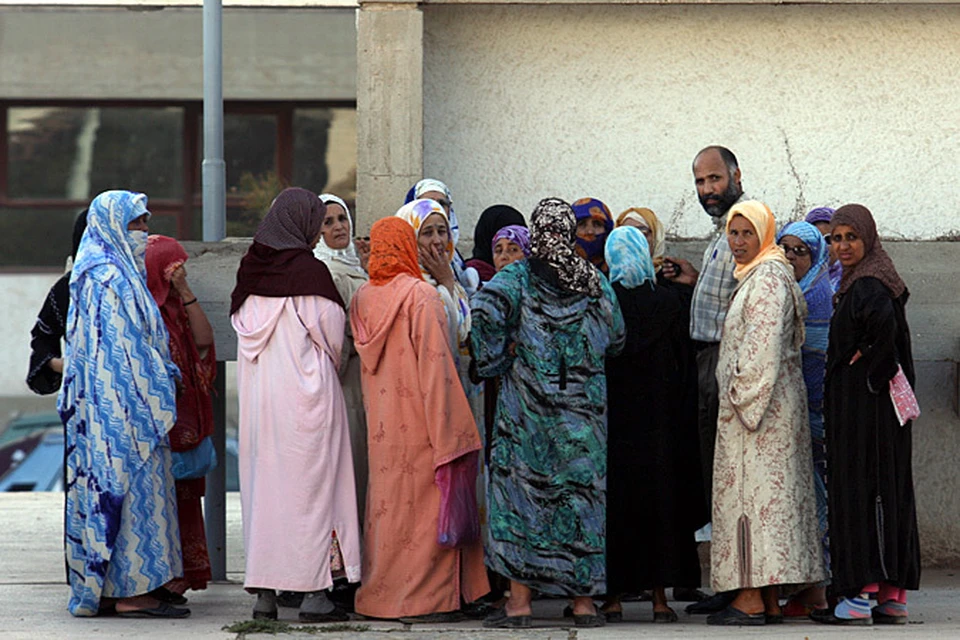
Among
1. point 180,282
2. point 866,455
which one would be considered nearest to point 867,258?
point 866,455

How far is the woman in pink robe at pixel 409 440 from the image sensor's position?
6551 millimetres

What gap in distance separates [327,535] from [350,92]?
14225 mm

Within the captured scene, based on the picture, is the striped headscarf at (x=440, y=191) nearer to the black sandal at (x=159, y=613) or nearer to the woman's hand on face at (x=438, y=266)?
the woman's hand on face at (x=438, y=266)

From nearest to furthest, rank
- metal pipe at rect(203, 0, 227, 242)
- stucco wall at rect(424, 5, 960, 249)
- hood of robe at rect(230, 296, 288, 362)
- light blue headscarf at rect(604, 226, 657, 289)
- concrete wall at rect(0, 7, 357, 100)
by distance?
hood of robe at rect(230, 296, 288, 362), light blue headscarf at rect(604, 226, 657, 289), metal pipe at rect(203, 0, 227, 242), stucco wall at rect(424, 5, 960, 249), concrete wall at rect(0, 7, 357, 100)

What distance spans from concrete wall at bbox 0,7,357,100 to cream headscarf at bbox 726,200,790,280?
1368 centimetres

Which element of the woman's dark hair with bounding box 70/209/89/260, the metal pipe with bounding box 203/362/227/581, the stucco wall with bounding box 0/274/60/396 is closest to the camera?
the woman's dark hair with bounding box 70/209/89/260

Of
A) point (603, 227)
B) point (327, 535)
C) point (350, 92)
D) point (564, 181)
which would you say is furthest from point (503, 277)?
point (350, 92)

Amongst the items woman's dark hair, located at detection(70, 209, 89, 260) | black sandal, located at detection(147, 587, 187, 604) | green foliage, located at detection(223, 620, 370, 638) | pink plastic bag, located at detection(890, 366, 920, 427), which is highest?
woman's dark hair, located at detection(70, 209, 89, 260)

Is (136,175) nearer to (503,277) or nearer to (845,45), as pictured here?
(845,45)

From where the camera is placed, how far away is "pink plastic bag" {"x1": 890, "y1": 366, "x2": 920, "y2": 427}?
256 inches

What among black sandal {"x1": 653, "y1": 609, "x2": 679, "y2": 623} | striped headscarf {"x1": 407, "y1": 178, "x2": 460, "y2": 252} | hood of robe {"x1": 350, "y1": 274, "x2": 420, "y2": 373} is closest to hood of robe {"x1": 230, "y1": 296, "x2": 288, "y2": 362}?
hood of robe {"x1": 350, "y1": 274, "x2": 420, "y2": 373}

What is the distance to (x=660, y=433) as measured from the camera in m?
6.64

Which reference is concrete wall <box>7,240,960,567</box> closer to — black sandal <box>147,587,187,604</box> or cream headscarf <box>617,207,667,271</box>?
cream headscarf <box>617,207,667,271</box>

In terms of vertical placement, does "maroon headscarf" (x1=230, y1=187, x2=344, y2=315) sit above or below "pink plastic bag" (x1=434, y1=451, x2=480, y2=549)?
above
